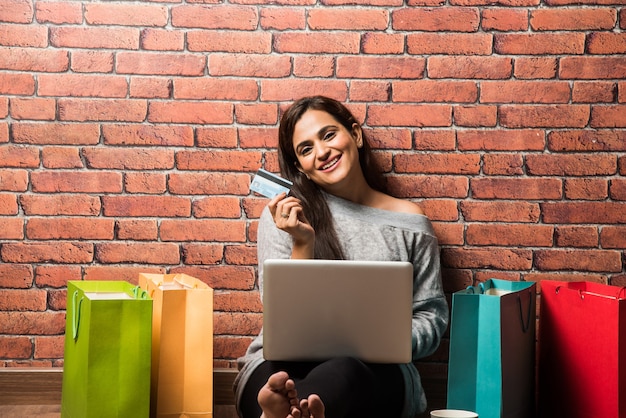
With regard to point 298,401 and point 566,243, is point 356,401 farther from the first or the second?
point 566,243

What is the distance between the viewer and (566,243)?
2609mm

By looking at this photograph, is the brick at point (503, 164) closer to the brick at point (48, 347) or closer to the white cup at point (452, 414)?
the white cup at point (452, 414)

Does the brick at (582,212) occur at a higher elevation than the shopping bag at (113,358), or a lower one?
higher

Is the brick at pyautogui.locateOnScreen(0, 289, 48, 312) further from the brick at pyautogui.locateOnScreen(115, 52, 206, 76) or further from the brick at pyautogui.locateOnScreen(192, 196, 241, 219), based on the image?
the brick at pyautogui.locateOnScreen(115, 52, 206, 76)

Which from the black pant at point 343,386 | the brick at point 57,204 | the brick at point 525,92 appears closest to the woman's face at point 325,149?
the brick at point 525,92

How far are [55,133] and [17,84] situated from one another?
0.22m

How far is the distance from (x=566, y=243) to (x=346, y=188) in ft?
2.79

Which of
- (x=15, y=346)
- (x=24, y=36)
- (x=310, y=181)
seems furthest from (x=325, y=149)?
(x=15, y=346)

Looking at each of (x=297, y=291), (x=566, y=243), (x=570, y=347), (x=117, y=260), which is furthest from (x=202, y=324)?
(x=566, y=243)

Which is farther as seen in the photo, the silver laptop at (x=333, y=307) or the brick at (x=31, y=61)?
the brick at (x=31, y=61)

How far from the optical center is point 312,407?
1.68m

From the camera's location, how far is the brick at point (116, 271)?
8.46 feet

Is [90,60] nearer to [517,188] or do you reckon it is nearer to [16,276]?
[16,276]

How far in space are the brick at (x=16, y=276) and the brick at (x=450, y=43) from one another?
1602 mm
